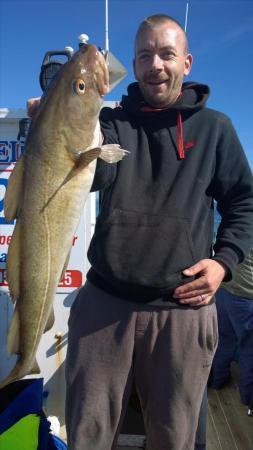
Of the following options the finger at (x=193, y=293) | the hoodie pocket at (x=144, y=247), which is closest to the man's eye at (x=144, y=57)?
the hoodie pocket at (x=144, y=247)

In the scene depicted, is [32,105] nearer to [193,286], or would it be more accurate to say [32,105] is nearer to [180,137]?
[180,137]

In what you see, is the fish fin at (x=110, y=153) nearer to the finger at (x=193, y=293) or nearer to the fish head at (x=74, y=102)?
the fish head at (x=74, y=102)

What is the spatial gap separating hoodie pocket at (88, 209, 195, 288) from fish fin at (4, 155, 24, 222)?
544 mm

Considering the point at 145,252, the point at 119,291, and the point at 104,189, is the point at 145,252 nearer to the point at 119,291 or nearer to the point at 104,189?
the point at 119,291

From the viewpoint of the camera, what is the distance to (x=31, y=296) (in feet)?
5.99

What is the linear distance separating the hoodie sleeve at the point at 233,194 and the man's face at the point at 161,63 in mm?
369

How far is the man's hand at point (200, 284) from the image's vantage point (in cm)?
211

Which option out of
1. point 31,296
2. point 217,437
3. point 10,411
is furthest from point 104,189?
point 217,437

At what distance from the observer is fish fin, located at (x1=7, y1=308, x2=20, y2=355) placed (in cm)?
185

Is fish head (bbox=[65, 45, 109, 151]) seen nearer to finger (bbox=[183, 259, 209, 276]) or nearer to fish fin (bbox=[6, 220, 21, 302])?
fish fin (bbox=[6, 220, 21, 302])

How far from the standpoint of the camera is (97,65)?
1.78 meters

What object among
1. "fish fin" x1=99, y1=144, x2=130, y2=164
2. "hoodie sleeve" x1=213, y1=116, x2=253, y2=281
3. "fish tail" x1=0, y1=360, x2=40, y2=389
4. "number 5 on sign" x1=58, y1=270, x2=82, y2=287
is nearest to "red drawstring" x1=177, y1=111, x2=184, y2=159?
"hoodie sleeve" x1=213, y1=116, x2=253, y2=281

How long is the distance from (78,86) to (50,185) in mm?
472

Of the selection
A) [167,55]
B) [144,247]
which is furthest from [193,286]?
[167,55]
